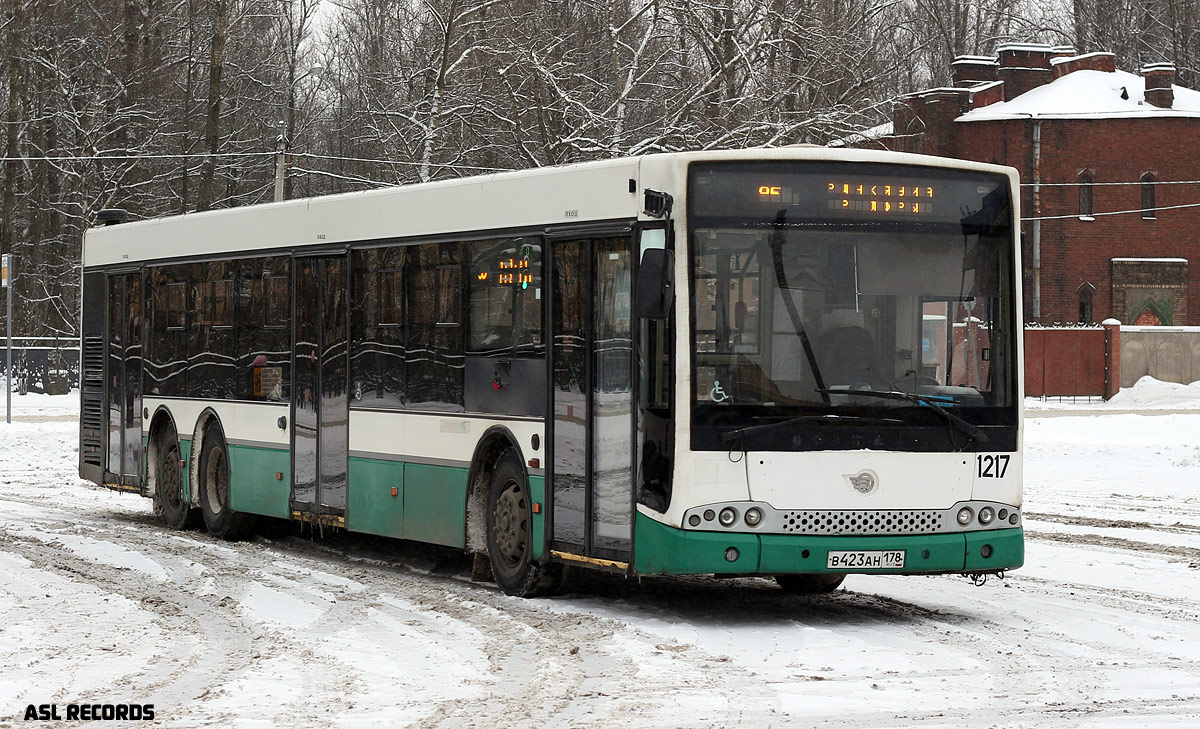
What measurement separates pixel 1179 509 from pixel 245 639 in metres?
12.4

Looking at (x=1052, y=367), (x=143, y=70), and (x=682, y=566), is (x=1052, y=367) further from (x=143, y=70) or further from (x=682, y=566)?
(x=682, y=566)

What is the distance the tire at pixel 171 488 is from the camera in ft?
61.1

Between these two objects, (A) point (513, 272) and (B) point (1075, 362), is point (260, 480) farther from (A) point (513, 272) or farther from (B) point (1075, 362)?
(B) point (1075, 362)

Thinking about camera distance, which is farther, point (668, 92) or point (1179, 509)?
point (668, 92)

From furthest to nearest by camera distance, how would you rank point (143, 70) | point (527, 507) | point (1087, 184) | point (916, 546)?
point (1087, 184) → point (143, 70) → point (527, 507) → point (916, 546)

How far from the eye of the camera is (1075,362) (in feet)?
182

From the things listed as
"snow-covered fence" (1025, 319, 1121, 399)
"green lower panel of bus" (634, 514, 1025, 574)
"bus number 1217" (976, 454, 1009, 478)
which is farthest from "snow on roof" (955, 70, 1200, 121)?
"green lower panel of bus" (634, 514, 1025, 574)

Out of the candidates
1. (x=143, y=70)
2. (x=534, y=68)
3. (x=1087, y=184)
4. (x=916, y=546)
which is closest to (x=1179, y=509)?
(x=916, y=546)

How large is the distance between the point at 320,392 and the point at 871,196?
18.9 feet

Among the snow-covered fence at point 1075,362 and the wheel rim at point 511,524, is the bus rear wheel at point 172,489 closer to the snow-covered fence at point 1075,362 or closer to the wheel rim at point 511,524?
the wheel rim at point 511,524

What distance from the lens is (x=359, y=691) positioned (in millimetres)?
9047

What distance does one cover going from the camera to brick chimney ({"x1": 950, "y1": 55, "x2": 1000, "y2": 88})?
67.6 m

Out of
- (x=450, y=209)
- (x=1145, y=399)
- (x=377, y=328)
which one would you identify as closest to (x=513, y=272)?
(x=450, y=209)

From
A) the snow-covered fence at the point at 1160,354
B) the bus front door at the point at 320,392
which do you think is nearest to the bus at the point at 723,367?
the bus front door at the point at 320,392
